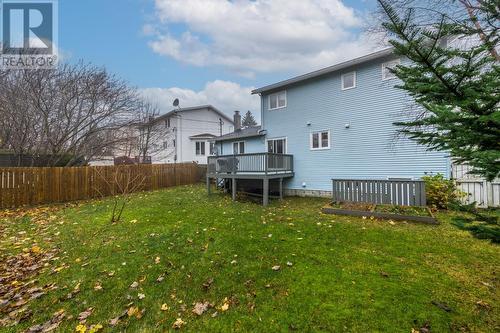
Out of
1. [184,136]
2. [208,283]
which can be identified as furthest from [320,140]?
[184,136]

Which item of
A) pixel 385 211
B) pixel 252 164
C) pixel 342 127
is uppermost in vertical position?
pixel 342 127

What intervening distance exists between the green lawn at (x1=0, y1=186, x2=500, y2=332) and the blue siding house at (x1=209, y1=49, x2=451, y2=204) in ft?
14.1

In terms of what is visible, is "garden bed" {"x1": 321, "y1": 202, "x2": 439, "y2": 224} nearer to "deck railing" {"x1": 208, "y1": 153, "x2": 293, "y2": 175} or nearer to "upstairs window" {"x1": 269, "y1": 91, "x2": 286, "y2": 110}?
"deck railing" {"x1": 208, "y1": 153, "x2": 293, "y2": 175}

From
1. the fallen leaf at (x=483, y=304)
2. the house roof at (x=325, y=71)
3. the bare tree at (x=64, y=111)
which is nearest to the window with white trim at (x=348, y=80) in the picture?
the house roof at (x=325, y=71)

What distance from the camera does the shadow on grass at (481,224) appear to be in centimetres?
190

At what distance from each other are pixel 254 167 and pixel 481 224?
9.95 m

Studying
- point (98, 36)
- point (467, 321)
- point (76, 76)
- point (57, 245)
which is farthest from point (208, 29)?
point (467, 321)

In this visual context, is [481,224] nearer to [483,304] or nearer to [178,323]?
[483,304]

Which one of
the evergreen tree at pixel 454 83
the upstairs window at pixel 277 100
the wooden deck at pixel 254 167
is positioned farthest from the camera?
the upstairs window at pixel 277 100

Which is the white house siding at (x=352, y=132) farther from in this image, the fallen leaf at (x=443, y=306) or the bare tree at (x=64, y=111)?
the bare tree at (x=64, y=111)

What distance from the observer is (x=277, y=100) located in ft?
47.7

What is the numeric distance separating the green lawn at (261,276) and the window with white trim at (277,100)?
924 centimetres

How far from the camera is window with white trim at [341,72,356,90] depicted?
1146 centimetres

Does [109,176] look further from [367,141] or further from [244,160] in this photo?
[367,141]
